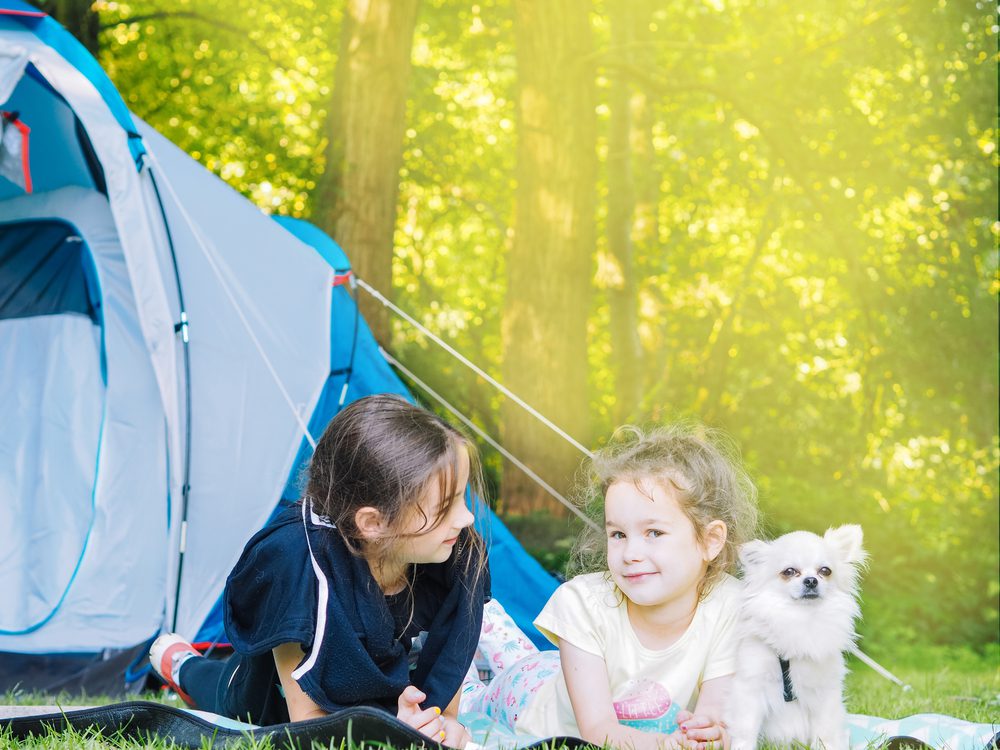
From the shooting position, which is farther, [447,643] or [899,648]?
[899,648]

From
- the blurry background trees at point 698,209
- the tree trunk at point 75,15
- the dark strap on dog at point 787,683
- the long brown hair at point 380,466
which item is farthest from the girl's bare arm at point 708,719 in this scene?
the tree trunk at point 75,15

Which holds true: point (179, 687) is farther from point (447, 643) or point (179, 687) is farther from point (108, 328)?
point (108, 328)

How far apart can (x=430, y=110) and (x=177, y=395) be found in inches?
253

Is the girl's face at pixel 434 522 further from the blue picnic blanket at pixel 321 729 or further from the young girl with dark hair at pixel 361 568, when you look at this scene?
the blue picnic blanket at pixel 321 729

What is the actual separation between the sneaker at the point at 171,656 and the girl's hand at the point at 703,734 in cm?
140

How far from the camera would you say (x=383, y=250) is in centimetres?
562

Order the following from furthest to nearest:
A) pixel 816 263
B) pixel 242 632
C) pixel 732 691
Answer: pixel 816 263 < pixel 242 632 < pixel 732 691

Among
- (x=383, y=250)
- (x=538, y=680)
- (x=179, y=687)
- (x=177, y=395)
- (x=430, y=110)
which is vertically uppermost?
(x=430, y=110)

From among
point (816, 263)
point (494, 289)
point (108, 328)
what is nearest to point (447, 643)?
point (108, 328)

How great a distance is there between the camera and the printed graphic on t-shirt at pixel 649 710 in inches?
81.9

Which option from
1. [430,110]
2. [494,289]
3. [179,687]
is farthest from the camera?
[494,289]

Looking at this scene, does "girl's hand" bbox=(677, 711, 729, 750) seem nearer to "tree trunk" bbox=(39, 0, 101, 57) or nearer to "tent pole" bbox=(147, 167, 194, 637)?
"tent pole" bbox=(147, 167, 194, 637)

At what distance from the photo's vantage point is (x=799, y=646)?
1.86 metres

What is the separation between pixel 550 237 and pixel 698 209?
586cm
